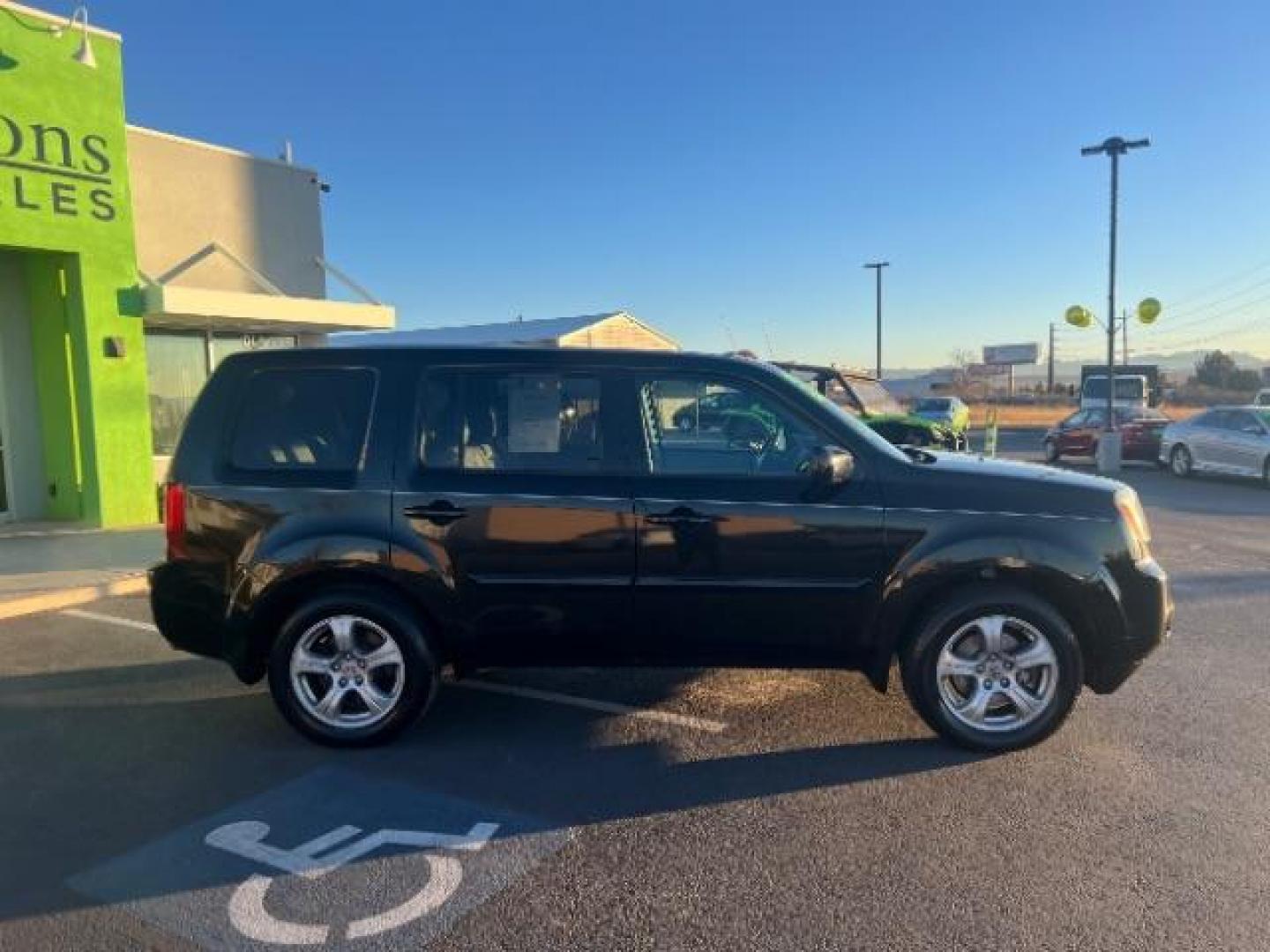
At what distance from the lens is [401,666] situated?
14.7 feet

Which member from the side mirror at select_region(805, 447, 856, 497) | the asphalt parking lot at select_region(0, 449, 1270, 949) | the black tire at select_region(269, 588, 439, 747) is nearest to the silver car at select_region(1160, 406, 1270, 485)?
the asphalt parking lot at select_region(0, 449, 1270, 949)

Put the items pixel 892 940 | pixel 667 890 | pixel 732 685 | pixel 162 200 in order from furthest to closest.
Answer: pixel 162 200 → pixel 732 685 → pixel 667 890 → pixel 892 940

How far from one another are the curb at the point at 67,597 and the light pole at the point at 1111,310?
17.9m

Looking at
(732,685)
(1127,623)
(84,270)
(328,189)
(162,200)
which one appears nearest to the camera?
(1127,623)

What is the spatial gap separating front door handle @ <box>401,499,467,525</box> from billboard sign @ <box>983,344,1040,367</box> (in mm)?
93986

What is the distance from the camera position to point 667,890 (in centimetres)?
320

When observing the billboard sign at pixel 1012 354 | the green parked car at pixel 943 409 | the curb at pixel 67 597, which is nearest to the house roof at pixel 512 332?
the green parked car at pixel 943 409

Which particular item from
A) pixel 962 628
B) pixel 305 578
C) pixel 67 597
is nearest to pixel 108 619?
pixel 67 597

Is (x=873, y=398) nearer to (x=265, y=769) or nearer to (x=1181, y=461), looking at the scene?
(x=1181, y=461)

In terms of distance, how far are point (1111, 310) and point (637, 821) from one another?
19019 mm

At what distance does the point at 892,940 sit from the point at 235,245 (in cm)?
1212

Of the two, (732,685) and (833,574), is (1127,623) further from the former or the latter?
(732,685)

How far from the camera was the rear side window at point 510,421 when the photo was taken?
4.44m

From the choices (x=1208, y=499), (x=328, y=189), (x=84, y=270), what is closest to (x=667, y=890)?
(x=84, y=270)
